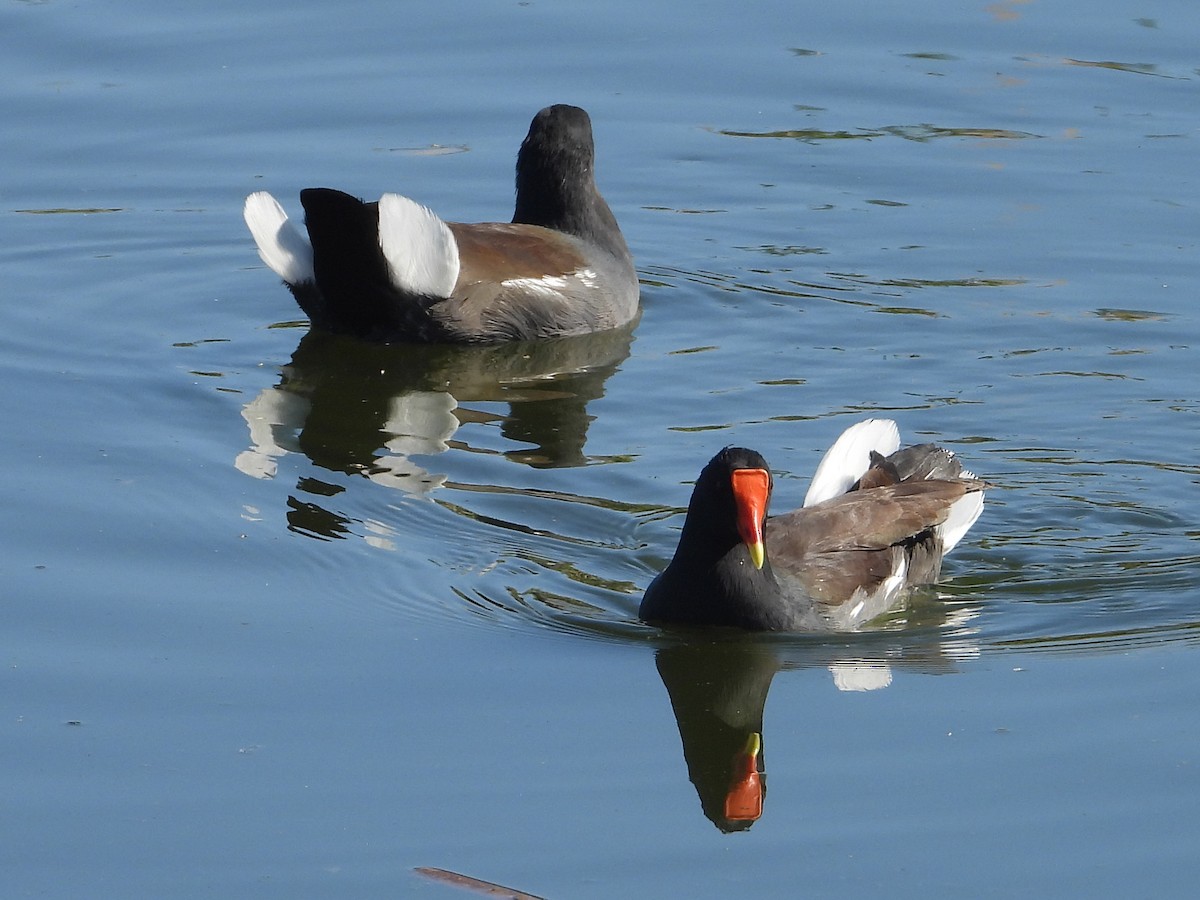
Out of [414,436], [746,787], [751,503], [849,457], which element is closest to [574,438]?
[414,436]

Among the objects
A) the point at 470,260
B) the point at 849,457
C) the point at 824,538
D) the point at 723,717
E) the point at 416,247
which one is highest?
the point at 416,247

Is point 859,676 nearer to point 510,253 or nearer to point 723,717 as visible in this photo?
point 723,717

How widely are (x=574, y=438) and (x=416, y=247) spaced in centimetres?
165

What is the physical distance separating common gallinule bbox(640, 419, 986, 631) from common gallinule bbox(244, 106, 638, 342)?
3009mm

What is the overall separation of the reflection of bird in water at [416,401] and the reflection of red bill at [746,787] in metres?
2.51

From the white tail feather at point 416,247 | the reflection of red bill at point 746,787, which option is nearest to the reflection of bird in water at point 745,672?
the reflection of red bill at point 746,787

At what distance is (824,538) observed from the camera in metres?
7.27

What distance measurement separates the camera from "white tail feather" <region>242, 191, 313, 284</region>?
1035cm

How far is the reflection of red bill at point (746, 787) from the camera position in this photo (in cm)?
559

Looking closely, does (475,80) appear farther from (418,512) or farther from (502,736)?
(502,736)

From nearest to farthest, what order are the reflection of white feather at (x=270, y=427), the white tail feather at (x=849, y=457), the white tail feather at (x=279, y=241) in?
the white tail feather at (x=849, y=457), the reflection of white feather at (x=270, y=427), the white tail feather at (x=279, y=241)

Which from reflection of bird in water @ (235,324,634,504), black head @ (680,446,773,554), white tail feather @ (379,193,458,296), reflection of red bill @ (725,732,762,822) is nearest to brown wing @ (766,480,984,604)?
black head @ (680,446,773,554)

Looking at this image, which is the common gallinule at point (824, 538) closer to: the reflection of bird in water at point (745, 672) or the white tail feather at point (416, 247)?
the reflection of bird in water at point (745, 672)

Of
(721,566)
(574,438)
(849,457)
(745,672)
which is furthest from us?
(574,438)
